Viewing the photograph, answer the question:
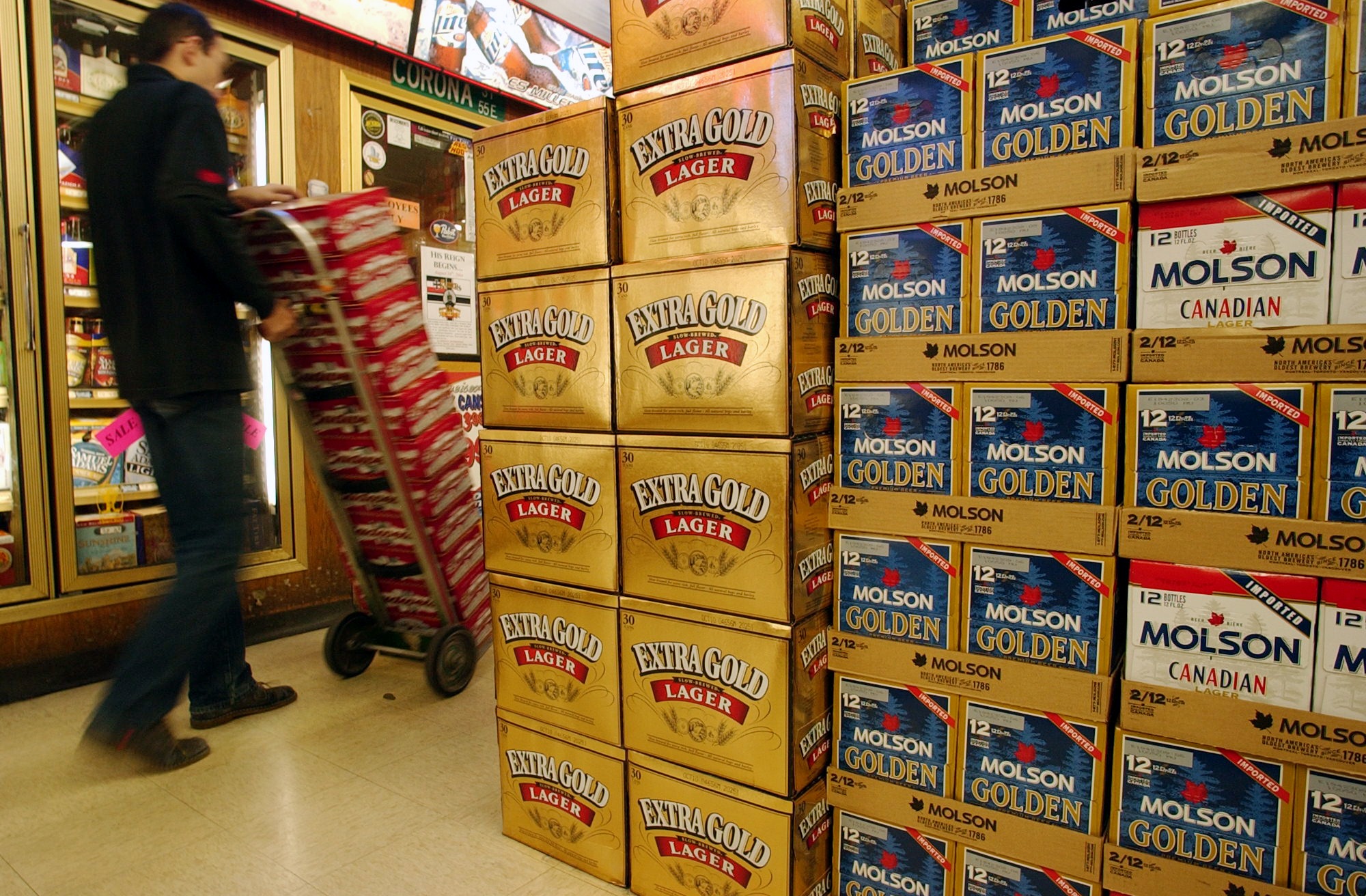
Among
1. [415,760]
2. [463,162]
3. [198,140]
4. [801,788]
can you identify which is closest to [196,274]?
[198,140]

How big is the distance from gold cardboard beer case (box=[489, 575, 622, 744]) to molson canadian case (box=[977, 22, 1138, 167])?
4.10 ft

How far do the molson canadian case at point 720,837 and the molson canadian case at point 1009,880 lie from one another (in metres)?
0.31

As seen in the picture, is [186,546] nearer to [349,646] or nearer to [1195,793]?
[349,646]

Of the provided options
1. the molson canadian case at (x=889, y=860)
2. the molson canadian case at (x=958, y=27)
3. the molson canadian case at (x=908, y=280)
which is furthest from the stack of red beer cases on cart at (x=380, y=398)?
the molson canadian case at (x=889, y=860)

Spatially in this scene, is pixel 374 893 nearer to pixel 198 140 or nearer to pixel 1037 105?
pixel 198 140

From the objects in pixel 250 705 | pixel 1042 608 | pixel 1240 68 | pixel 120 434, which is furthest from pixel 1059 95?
pixel 120 434

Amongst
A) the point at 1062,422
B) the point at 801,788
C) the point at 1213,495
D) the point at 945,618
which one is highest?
the point at 1062,422

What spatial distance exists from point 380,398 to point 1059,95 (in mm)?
1943

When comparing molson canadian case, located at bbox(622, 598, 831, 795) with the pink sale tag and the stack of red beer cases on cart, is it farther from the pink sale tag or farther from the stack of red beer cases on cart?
the pink sale tag

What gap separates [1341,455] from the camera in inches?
48.7

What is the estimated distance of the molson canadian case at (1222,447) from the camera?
126 cm

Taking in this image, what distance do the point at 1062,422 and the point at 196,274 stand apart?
204 centimetres

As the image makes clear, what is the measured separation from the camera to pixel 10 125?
9.27 feet

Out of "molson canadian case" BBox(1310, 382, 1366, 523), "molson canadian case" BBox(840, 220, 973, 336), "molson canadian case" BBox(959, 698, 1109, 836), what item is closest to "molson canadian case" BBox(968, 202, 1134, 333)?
"molson canadian case" BBox(840, 220, 973, 336)
